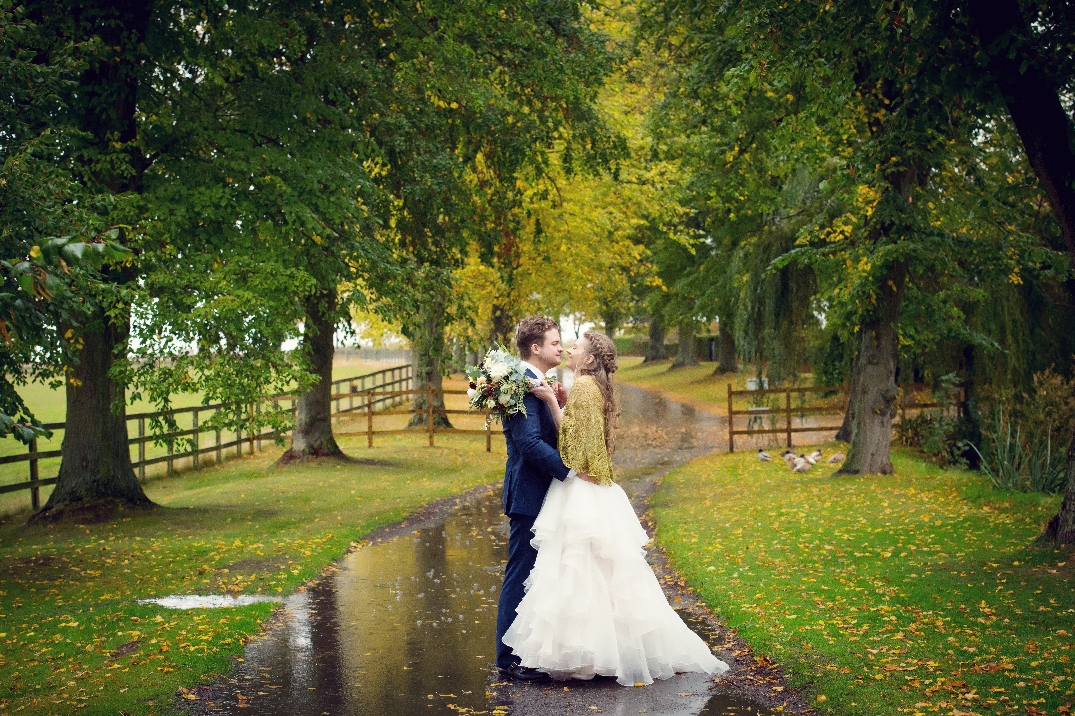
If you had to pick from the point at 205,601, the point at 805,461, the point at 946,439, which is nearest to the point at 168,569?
the point at 205,601

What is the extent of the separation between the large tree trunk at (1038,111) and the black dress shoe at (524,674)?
5.71 meters

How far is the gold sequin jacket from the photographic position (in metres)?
7.01

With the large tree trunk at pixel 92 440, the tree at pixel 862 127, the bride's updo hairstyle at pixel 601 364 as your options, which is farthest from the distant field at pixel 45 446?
the tree at pixel 862 127

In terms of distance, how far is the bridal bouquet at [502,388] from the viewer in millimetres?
7094

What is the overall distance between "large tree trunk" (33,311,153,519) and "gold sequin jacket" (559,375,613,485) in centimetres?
965

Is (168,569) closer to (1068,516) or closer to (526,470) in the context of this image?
(526,470)

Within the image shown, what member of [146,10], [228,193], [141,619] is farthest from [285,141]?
[141,619]

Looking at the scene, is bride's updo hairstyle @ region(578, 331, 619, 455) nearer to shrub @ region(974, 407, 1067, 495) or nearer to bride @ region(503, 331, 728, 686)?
bride @ region(503, 331, 728, 686)

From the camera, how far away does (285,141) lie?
14.5 meters

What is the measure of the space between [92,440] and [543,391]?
10.1 metres

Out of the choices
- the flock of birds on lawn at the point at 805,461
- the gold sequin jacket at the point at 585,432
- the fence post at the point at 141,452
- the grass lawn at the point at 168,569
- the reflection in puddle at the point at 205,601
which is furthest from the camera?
the fence post at the point at 141,452

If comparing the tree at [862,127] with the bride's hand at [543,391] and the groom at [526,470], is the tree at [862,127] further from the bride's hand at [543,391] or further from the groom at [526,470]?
the bride's hand at [543,391]

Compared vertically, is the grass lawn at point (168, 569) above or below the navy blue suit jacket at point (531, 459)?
below

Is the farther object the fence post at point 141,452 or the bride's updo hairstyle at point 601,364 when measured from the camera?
the fence post at point 141,452
